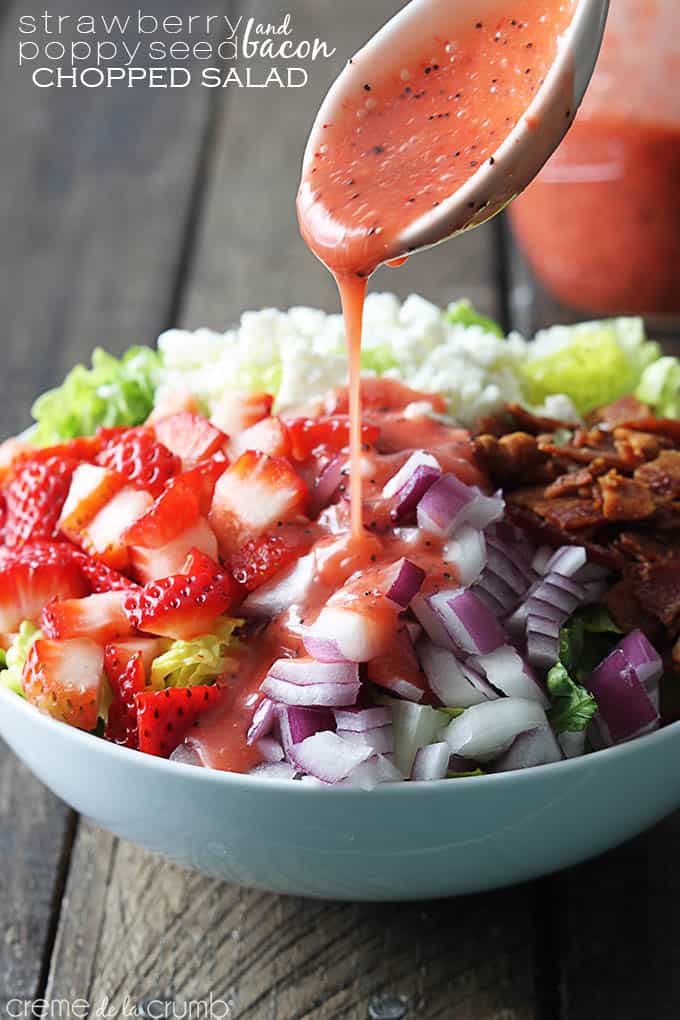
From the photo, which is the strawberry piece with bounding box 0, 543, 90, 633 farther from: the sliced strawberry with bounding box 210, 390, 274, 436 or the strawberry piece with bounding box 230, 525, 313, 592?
the sliced strawberry with bounding box 210, 390, 274, 436

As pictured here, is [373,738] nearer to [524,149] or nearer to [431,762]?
[431,762]

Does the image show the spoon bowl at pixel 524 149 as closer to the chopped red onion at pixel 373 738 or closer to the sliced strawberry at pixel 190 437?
the sliced strawberry at pixel 190 437

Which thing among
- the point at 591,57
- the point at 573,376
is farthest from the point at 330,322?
the point at 591,57

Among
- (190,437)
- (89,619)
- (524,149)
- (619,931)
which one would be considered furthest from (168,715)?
(524,149)

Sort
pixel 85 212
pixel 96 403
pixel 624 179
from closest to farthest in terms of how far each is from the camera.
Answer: pixel 96 403
pixel 624 179
pixel 85 212

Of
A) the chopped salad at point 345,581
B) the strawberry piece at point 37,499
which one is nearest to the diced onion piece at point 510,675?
the chopped salad at point 345,581

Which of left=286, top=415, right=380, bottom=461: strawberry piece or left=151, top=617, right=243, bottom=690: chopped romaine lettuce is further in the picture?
left=286, top=415, right=380, bottom=461: strawberry piece

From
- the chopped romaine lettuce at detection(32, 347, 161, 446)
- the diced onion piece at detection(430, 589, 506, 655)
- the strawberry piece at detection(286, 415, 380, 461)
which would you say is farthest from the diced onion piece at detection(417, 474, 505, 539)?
the chopped romaine lettuce at detection(32, 347, 161, 446)
